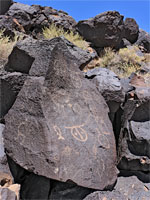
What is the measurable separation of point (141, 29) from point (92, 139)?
8.83 meters

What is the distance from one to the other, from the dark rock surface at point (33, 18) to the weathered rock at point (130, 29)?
7.97 feet

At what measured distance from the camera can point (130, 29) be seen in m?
8.73

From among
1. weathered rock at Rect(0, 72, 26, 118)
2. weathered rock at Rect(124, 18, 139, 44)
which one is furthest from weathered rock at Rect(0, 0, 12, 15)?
weathered rock at Rect(0, 72, 26, 118)

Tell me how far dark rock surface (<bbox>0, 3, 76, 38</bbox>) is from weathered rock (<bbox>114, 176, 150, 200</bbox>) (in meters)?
5.04

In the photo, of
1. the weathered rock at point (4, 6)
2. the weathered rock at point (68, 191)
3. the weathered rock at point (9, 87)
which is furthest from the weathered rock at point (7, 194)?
the weathered rock at point (4, 6)

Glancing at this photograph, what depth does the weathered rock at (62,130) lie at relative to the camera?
1856 mm

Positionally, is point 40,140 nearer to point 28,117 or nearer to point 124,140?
point 28,117

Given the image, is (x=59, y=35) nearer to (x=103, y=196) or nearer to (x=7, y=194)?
(x=103, y=196)

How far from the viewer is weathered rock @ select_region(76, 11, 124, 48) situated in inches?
276

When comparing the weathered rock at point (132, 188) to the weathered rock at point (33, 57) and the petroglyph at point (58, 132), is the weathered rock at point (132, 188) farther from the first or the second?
the weathered rock at point (33, 57)

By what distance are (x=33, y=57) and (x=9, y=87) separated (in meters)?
0.46

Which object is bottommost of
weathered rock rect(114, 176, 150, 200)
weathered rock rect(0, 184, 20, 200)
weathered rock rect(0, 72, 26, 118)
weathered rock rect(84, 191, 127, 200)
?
weathered rock rect(114, 176, 150, 200)

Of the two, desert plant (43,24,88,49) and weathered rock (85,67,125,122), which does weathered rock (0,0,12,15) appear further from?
weathered rock (85,67,125,122)

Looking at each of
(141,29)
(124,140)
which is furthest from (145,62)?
(124,140)
